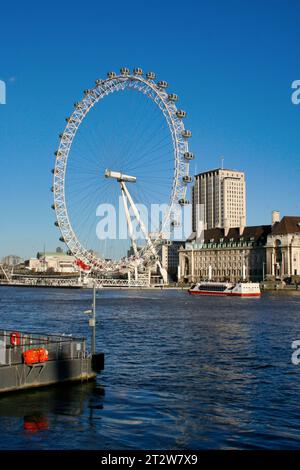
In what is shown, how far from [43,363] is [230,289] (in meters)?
110

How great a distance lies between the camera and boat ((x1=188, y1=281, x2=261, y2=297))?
424ft

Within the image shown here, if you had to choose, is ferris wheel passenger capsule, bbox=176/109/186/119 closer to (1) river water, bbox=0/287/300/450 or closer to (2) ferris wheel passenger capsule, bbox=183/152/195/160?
(2) ferris wheel passenger capsule, bbox=183/152/195/160

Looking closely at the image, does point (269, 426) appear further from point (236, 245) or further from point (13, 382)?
point (236, 245)

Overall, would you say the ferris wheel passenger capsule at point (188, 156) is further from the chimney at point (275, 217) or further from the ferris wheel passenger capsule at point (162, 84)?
the chimney at point (275, 217)

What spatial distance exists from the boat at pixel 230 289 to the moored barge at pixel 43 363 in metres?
103

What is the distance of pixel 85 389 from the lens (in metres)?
25.8

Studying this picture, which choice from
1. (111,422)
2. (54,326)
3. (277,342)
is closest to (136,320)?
(54,326)

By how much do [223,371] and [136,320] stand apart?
104 feet

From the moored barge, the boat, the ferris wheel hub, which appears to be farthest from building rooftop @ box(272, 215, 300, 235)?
the moored barge

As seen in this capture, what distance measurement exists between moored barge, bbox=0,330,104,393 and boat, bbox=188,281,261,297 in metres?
103

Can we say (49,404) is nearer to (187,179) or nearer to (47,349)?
(47,349)

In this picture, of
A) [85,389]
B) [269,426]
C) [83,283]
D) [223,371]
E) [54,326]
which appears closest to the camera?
[269,426]

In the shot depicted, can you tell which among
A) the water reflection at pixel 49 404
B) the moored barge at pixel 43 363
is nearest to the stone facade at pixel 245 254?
the moored barge at pixel 43 363

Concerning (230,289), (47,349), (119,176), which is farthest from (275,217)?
(47,349)
